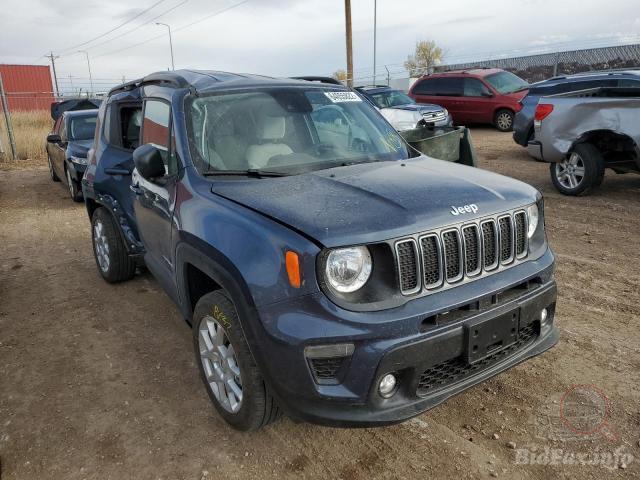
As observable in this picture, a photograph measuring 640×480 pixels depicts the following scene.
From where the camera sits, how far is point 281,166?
10.4 feet

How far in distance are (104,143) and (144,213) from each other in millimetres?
1626

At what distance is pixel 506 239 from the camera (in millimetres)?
2688

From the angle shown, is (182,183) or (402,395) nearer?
(402,395)

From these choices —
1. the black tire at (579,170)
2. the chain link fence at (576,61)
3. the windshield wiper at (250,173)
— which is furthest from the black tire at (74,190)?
the chain link fence at (576,61)

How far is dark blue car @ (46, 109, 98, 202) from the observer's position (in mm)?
8891

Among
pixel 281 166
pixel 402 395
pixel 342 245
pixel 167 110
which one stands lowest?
pixel 402 395

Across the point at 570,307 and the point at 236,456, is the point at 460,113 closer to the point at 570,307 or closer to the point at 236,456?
the point at 570,307

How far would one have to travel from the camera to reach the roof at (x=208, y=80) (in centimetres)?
348

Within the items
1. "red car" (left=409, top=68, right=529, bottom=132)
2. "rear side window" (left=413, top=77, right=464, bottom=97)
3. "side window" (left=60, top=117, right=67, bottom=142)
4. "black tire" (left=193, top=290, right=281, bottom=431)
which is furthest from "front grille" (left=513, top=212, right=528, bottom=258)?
"rear side window" (left=413, top=77, right=464, bottom=97)

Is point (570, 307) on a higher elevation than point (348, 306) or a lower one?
lower

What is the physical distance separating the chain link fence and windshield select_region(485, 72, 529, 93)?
9820mm

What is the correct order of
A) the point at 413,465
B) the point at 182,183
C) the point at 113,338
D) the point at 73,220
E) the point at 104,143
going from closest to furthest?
the point at 413,465 < the point at 182,183 < the point at 113,338 < the point at 104,143 < the point at 73,220

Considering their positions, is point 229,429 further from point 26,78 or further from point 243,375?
point 26,78

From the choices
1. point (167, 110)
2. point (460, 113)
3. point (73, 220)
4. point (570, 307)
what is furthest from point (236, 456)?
point (460, 113)
